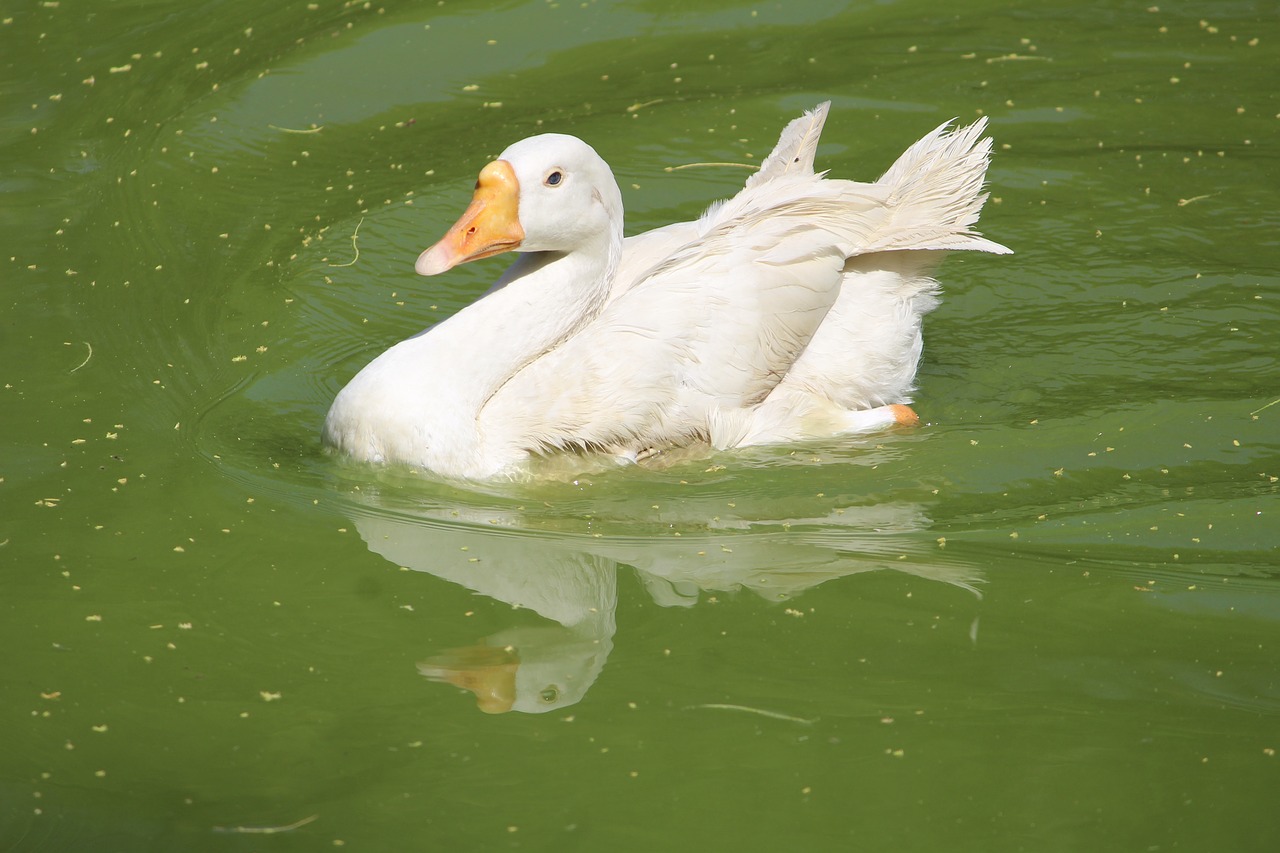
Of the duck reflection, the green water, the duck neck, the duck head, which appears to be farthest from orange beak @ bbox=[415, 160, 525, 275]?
the duck reflection

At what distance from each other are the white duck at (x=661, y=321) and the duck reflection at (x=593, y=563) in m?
0.48

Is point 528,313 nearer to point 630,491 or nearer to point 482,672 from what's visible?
point 630,491

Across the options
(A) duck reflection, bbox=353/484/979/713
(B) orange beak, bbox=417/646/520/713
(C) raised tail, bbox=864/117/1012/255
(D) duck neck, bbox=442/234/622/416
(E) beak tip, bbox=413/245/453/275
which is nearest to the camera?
(B) orange beak, bbox=417/646/520/713

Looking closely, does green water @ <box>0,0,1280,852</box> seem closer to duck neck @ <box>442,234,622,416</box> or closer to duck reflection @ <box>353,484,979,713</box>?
duck reflection @ <box>353,484,979,713</box>

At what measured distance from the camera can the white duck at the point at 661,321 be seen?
19.0 ft

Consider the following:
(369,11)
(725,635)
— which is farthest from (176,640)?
(369,11)

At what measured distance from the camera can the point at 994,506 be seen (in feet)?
18.4

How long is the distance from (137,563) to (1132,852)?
3435 mm

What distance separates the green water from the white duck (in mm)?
234

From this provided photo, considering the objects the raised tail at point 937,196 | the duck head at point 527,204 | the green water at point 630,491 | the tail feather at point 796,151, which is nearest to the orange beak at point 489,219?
the duck head at point 527,204

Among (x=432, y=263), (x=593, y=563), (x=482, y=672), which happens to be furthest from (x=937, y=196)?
(x=482, y=672)

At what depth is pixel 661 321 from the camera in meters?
5.99

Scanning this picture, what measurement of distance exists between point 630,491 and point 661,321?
2.55 feet

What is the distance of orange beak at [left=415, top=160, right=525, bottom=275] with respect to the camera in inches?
228
